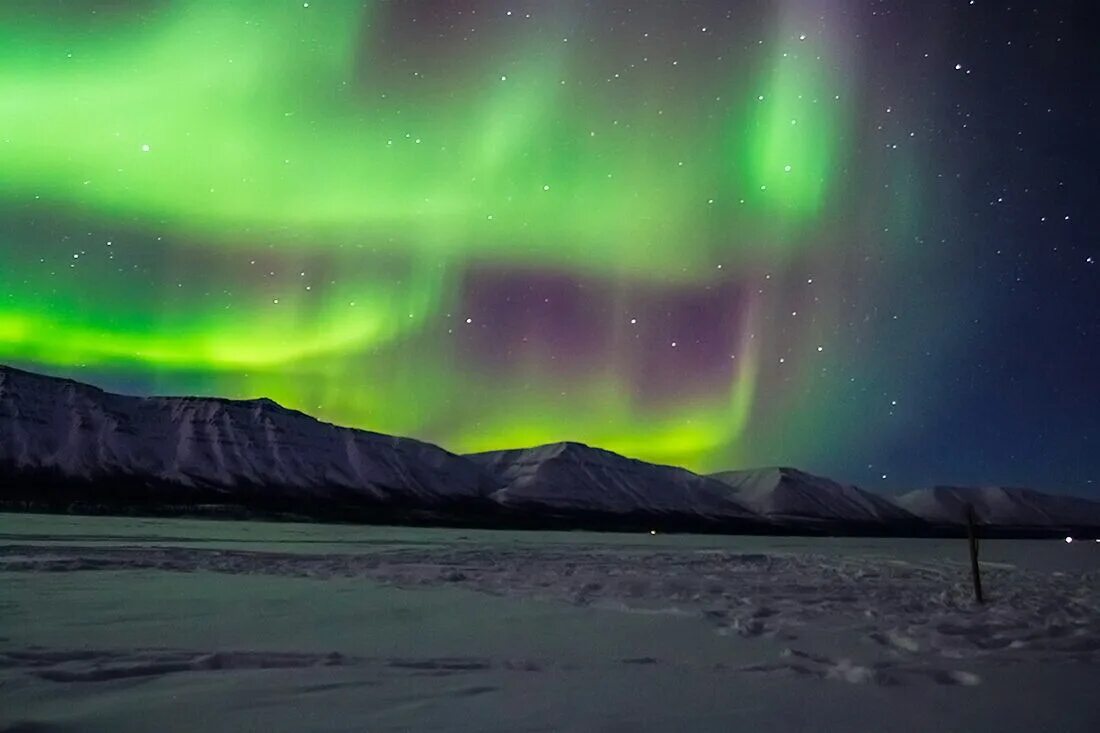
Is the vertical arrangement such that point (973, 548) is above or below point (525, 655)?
above

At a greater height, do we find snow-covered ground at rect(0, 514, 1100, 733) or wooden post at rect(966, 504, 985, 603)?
wooden post at rect(966, 504, 985, 603)

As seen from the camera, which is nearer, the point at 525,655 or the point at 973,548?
the point at 525,655

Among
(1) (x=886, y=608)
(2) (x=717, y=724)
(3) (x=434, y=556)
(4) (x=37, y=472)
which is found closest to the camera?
(2) (x=717, y=724)

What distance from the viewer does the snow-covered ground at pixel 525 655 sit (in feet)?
21.6

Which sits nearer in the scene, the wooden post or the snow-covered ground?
the snow-covered ground

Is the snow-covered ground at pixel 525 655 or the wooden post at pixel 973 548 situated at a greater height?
the wooden post at pixel 973 548

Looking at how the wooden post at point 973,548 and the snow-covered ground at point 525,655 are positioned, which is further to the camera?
the wooden post at point 973,548

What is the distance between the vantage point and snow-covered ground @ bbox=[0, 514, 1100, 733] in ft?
21.6

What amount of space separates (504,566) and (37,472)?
206838 mm

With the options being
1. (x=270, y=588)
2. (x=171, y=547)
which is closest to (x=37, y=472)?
(x=171, y=547)

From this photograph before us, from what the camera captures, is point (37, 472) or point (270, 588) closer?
point (270, 588)

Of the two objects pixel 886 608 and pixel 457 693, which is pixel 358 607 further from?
pixel 886 608

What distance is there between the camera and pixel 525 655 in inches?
359

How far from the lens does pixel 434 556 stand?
1040 inches
